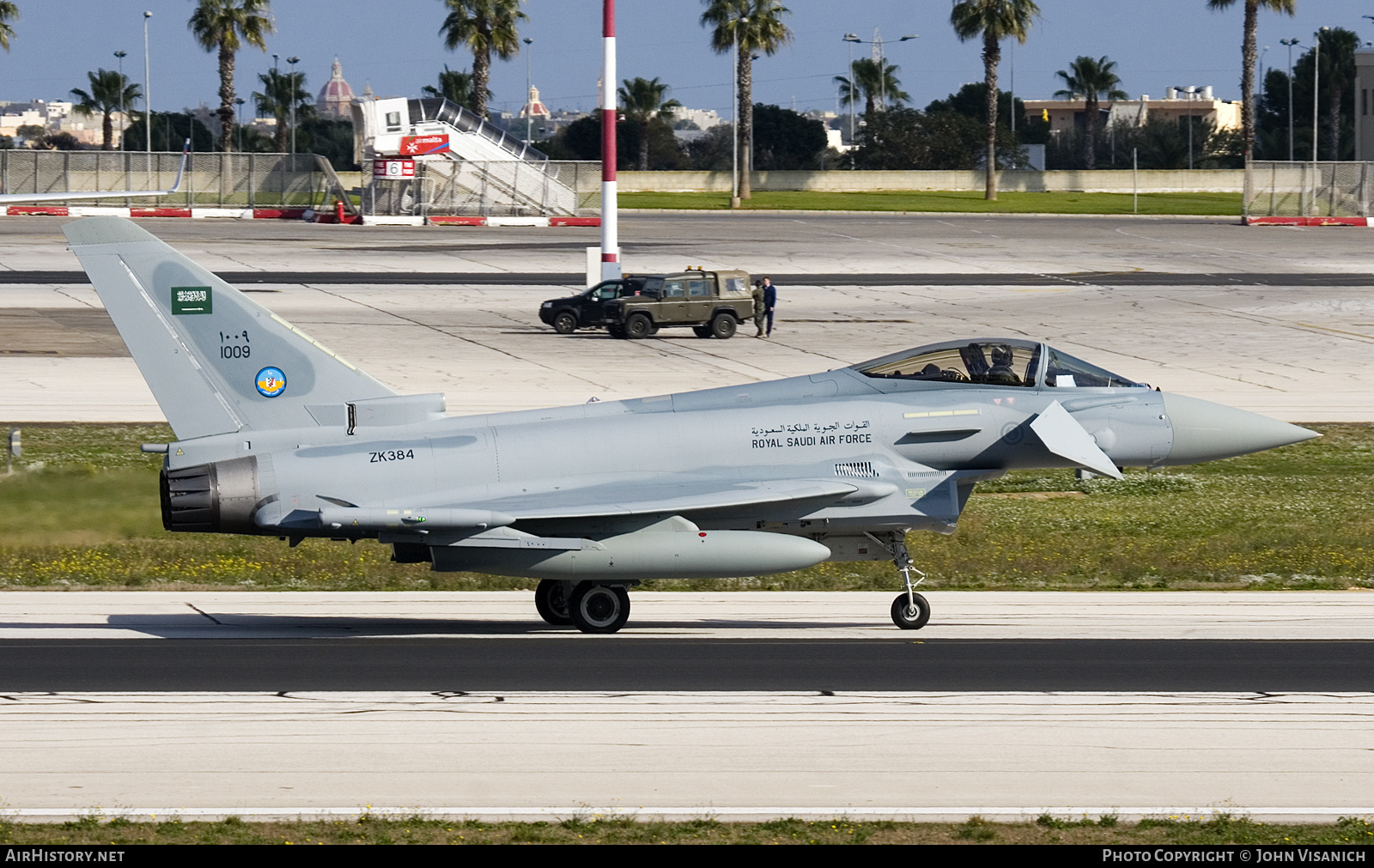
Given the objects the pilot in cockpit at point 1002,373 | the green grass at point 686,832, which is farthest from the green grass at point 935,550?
the green grass at point 686,832

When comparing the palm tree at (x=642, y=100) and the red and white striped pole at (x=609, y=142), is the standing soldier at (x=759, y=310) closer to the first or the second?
the red and white striped pole at (x=609, y=142)

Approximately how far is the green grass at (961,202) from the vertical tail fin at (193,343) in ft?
284

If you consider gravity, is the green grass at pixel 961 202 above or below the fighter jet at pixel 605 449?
above

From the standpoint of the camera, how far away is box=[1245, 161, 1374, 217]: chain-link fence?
92.4 meters

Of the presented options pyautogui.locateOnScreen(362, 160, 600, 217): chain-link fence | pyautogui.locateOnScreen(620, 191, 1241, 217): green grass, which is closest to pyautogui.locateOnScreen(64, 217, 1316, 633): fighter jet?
pyautogui.locateOnScreen(362, 160, 600, 217): chain-link fence

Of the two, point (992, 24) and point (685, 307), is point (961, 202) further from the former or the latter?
point (685, 307)

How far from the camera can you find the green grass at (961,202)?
104 metres

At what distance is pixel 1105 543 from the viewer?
23797mm

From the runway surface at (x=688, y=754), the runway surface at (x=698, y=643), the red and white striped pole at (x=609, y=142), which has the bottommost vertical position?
the runway surface at (x=698, y=643)

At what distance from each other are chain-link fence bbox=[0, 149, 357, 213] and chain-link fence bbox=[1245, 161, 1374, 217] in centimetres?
5234

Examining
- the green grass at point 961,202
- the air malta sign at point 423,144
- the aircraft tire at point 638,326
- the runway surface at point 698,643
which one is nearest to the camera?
the runway surface at point 698,643

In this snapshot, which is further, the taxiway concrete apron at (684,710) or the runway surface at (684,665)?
the runway surface at (684,665)
